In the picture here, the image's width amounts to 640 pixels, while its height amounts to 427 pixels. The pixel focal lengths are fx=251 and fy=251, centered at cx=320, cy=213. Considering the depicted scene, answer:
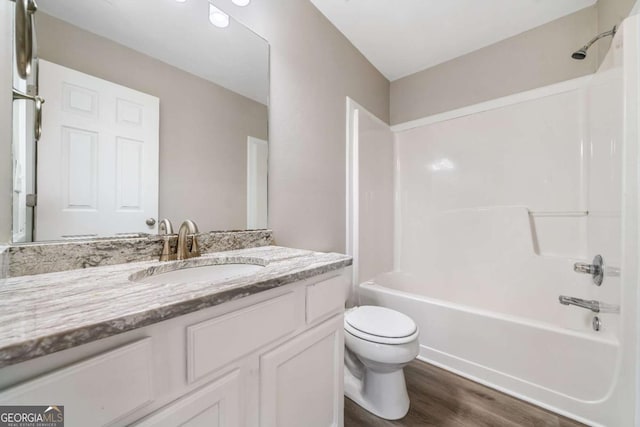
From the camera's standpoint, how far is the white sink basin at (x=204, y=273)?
88 centimetres

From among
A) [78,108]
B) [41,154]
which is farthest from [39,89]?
[41,154]

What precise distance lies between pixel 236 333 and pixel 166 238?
1.75 feet

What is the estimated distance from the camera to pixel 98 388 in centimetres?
43

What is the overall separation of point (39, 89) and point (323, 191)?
133 centimetres

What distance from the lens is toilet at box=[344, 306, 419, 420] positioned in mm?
1238

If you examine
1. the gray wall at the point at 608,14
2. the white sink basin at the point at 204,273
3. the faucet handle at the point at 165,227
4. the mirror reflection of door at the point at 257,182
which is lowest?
the white sink basin at the point at 204,273

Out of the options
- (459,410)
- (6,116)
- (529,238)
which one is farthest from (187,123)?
(529,238)

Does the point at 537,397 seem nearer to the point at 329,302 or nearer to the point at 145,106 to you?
the point at 329,302

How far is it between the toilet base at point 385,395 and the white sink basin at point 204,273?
0.96 m

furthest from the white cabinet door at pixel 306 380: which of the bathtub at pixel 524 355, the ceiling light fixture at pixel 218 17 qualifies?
the ceiling light fixture at pixel 218 17

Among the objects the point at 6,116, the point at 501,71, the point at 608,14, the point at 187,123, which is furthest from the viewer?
the point at 501,71

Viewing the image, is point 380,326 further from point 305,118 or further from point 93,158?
point 93,158

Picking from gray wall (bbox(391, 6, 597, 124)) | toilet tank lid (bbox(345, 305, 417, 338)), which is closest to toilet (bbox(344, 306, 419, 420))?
toilet tank lid (bbox(345, 305, 417, 338))

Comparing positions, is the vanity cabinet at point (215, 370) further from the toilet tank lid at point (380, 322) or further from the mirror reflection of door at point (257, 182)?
the mirror reflection of door at point (257, 182)
